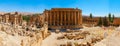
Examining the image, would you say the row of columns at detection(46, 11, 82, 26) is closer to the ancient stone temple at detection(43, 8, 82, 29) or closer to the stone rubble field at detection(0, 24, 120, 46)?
the ancient stone temple at detection(43, 8, 82, 29)

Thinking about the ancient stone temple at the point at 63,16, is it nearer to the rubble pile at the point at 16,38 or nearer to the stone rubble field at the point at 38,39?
the stone rubble field at the point at 38,39

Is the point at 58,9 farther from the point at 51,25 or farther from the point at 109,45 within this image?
the point at 109,45

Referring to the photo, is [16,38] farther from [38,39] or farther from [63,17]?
[63,17]

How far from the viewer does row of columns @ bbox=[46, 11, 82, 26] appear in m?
48.9

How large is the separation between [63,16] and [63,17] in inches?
9.2

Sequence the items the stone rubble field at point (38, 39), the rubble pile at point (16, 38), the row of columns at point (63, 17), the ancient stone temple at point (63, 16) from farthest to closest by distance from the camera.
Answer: the row of columns at point (63, 17) < the ancient stone temple at point (63, 16) < the stone rubble field at point (38, 39) < the rubble pile at point (16, 38)

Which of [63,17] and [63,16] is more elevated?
[63,16]

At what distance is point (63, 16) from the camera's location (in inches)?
1954

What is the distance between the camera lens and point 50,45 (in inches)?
1004

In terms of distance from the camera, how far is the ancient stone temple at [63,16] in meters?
48.8

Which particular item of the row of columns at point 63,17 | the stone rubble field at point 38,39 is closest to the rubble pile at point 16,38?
the stone rubble field at point 38,39

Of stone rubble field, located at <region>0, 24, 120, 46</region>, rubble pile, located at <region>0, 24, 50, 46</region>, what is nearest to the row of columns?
stone rubble field, located at <region>0, 24, 120, 46</region>

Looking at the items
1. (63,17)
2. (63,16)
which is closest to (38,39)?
(63,16)

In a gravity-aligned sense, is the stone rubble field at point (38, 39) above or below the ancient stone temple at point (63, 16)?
below
